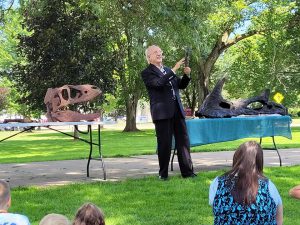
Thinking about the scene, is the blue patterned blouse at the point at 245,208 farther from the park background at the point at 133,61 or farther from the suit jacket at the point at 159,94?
the suit jacket at the point at 159,94

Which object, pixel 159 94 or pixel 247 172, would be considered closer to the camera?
pixel 247 172

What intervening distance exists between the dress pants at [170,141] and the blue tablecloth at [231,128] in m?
0.60

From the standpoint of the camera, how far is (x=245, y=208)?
343 cm

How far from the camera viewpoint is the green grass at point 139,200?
18.6ft

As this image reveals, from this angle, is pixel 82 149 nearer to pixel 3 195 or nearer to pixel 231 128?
pixel 231 128

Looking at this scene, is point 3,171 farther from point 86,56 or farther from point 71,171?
point 86,56

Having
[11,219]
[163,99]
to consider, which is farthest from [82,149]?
[11,219]

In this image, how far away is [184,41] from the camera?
10.8 metres

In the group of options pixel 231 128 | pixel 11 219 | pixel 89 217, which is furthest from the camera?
pixel 231 128

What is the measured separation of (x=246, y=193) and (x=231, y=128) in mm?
6227

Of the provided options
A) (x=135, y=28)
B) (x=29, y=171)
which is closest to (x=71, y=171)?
(x=29, y=171)

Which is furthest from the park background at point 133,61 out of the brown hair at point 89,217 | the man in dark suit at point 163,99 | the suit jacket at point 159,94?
the brown hair at point 89,217

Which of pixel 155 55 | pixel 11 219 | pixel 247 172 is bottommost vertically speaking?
pixel 11 219

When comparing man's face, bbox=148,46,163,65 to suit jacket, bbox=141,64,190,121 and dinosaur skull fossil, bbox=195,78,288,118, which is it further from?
dinosaur skull fossil, bbox=195,78,288,118
